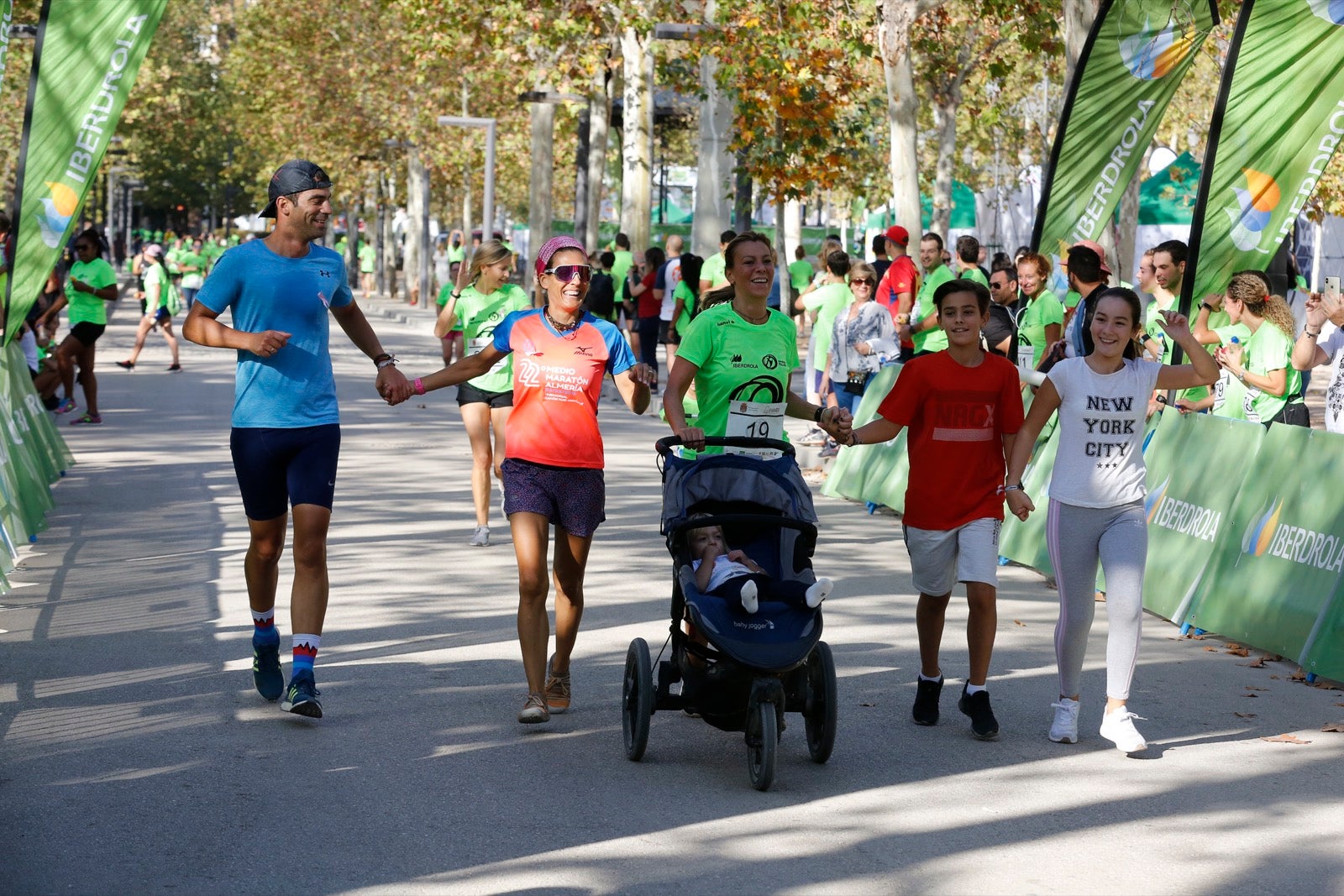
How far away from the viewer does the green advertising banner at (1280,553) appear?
27.3 ft

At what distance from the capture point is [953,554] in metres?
7.05

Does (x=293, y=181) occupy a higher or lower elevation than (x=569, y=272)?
higher

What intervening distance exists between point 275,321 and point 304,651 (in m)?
1.28

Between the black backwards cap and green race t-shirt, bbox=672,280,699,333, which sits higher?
the black backwards cap

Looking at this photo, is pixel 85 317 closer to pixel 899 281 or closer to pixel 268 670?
pixel 899 281

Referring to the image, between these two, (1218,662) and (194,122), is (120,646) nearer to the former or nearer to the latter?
(1218,662)

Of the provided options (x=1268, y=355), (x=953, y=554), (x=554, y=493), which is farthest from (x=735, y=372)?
(x=1268, y=355)

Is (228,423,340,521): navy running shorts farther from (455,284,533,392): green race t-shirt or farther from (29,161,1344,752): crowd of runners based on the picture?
(455,284,533,392): green race t-shirt

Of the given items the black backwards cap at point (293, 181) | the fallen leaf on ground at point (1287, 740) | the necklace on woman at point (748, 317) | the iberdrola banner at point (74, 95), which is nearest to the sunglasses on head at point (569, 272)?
the necklace on woman at point (748, 317)

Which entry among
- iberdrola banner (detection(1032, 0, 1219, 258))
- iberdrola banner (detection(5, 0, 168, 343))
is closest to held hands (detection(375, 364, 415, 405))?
iberdrola banner (detection(5, 0, 168, 343))

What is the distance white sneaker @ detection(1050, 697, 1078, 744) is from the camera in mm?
6938

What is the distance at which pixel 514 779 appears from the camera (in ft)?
20.4

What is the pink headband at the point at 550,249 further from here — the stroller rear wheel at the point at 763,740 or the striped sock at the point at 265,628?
the stroller rear wheel at the point at 763,740

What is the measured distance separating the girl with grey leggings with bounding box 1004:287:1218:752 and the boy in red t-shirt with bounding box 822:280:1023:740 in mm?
145
